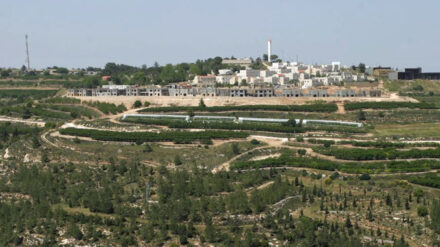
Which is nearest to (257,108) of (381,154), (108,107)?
(108,107)

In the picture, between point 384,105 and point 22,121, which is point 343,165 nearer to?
point 384,105

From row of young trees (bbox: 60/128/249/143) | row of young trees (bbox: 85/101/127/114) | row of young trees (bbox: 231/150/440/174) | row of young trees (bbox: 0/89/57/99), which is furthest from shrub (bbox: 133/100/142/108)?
row of young trees (bbox: 231/150/440/174)

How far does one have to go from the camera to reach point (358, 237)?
31.0 metres

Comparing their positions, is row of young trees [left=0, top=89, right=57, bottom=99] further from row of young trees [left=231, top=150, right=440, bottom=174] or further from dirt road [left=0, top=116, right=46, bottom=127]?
row of young trees [left=231, top=150, right=440, bottom=174]

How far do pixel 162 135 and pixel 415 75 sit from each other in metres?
35.8

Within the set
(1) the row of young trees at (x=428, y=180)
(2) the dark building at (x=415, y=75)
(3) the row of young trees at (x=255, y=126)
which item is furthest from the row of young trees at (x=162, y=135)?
(2) the dark building at (x=415, y=75)

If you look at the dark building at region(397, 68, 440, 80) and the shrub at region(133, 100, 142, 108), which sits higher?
the dark building at region(397, 68, 440, 80)

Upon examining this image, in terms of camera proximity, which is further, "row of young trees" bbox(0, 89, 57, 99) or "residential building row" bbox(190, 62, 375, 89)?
"row of young trees" bbox(0, 89, 57, 99)

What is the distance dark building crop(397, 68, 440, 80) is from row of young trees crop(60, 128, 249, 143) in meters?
29.8

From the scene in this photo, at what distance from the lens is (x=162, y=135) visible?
51.8 metres

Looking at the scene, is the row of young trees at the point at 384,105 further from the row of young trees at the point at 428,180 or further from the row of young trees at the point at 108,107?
the row of young trees at the point at 108,107

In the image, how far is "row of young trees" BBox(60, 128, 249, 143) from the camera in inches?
2002

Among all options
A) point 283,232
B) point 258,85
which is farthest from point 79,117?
point 283,232

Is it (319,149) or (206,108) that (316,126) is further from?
(206,108)
